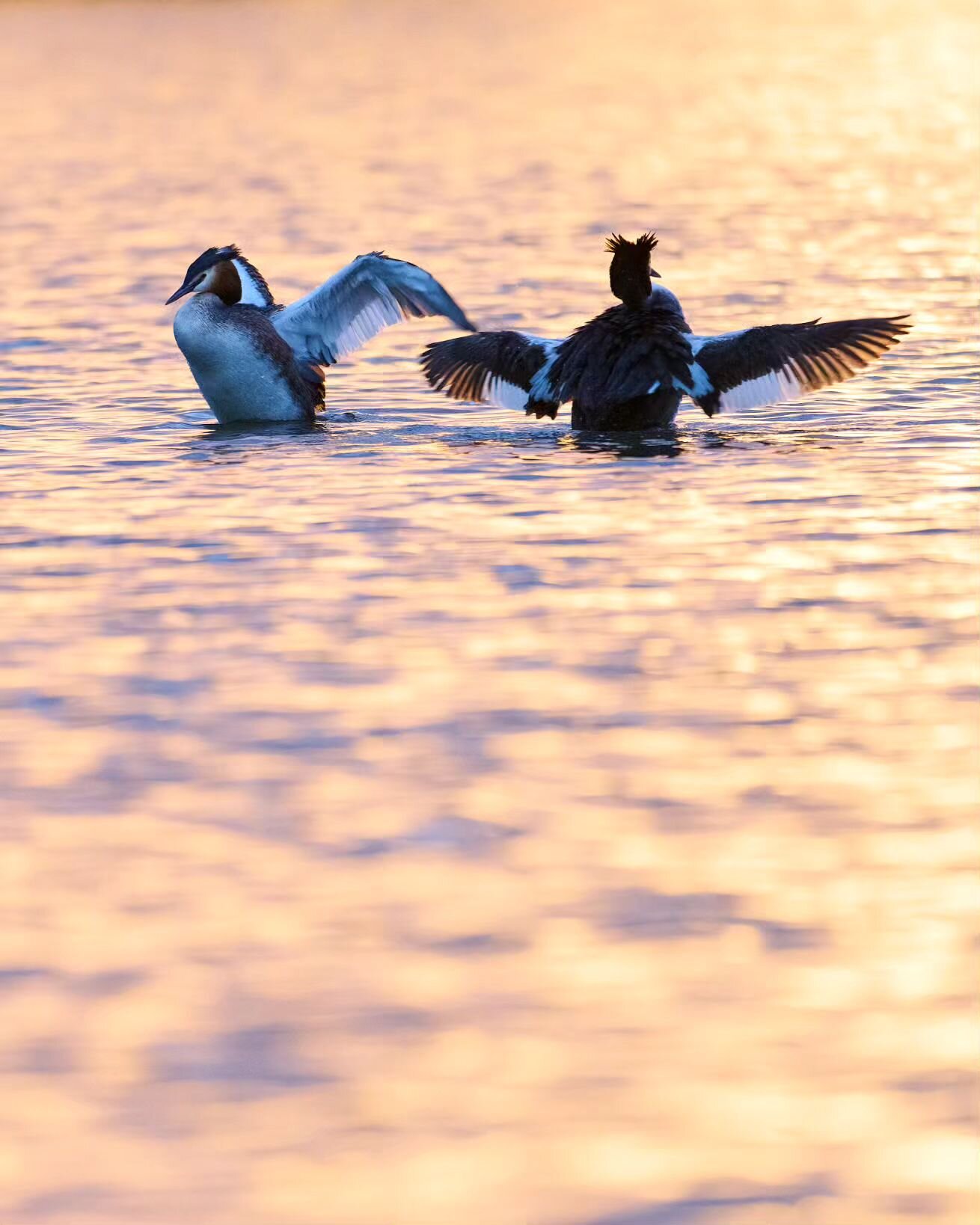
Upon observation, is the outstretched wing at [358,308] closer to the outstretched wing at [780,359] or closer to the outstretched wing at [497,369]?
the outstretched wing at [497,369]

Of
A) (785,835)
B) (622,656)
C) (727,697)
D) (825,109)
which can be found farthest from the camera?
(825,109)

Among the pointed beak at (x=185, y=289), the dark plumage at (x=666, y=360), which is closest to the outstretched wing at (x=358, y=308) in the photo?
the pointed beak at (x=185, y=289)

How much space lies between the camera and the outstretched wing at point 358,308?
49.3 ft

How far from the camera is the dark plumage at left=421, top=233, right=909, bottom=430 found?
13852 mm

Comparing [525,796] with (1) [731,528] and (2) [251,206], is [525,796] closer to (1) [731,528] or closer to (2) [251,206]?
(1) [731,528]

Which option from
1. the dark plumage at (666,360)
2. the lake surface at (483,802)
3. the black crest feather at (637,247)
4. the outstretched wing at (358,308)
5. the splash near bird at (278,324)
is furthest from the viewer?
the outstretched wing at (358,308)

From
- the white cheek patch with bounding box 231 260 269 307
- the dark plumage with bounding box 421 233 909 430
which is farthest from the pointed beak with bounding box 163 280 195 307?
the dark plumage with bounding box 421 233 909 430

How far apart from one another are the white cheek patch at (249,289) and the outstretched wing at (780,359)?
9.47ft

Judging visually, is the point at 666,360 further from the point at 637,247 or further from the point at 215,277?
the point at 215,277

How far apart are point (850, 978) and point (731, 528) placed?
5.49 meters

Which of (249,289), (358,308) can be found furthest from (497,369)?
(249,289)

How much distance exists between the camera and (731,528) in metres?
11.4

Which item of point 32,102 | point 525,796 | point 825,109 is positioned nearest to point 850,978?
point 525,796

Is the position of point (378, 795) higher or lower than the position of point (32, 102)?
lower
